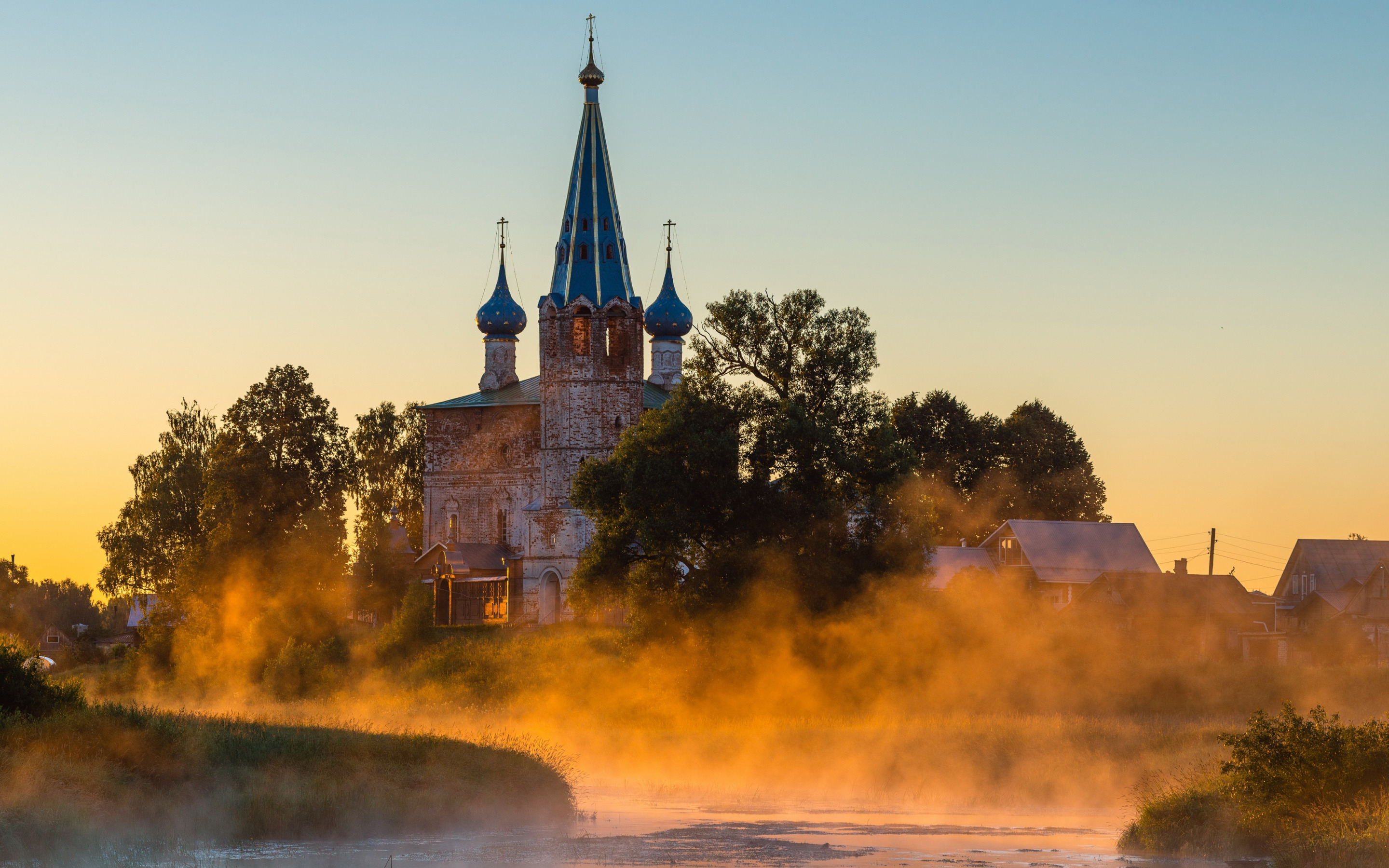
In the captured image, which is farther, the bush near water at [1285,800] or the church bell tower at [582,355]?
the church bell tower at [582,355]

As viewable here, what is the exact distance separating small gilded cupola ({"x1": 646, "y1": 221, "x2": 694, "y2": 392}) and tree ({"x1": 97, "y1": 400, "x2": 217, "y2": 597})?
28.3 m

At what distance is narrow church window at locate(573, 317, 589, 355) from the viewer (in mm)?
76875

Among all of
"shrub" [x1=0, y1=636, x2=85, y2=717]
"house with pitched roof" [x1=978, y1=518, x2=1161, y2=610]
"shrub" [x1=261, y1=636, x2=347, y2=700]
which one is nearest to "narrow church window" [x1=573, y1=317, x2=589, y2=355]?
"shrub" [x1=261, y1=636, x2=347, y2=700]

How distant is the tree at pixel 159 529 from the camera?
7581 cm

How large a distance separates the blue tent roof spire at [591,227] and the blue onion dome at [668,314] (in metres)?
17.9

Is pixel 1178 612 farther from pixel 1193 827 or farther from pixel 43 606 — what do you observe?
pixel 43 606

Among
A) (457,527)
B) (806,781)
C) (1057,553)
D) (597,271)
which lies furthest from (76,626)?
(806,781)

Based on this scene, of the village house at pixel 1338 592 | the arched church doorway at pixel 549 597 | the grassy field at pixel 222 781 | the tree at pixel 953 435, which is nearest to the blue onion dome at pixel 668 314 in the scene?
the tree at pixel 953 435

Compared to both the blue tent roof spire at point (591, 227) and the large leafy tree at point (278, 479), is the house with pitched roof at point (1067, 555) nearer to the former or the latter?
the blue tent roof spire at point (591, 227)

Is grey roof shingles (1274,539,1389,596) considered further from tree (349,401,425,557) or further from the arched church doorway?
tree (349,401,425,557)

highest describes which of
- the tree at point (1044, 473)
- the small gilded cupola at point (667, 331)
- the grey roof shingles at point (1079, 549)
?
the small gilded cupola at point (667, 331)

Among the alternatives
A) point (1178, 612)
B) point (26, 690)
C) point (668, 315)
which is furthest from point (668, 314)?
point (26, 690)

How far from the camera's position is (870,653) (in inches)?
1909

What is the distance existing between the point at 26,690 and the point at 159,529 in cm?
4673
